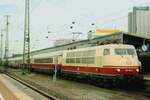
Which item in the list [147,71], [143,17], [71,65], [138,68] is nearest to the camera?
[138,68]

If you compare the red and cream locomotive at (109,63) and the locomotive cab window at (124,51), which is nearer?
the red and cream locomotive at (109,63)

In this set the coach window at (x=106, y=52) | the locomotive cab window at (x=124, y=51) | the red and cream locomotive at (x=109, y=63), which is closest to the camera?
the red and cream locomotive at (x=109, y=63)

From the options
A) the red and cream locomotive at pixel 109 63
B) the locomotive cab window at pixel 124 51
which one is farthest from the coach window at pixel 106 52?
the locomotive cab window at pixel 124 51

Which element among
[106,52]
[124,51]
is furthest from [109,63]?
[124,51]

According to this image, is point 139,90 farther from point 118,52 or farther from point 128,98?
point 128,98

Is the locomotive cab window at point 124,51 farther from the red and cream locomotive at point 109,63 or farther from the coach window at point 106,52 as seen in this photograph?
the coach window at point 106,52

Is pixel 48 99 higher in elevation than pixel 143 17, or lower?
lower

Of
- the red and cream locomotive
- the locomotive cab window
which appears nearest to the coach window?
the red and cream locomotive

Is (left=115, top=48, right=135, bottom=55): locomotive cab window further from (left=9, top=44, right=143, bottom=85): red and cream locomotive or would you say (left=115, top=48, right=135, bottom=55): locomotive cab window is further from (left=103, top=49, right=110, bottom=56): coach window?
Result: (left=103, top=49, right=110, bottom=56): coach window

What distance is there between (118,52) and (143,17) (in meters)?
44.3

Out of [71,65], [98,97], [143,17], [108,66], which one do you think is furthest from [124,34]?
[143,17]

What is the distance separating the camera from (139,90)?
1110 inches

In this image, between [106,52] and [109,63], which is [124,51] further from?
[109,63]

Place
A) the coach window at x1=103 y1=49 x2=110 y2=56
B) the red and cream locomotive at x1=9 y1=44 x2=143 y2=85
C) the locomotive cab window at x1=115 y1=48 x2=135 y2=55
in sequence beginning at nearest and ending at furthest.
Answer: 1. the red and cream locomotive at x1=9 y1=44 x2=143 y2=85
2. the locomotive cab window at x1=115 y1=48 x2=135 y2=55
3. the coach window at x1=103 y1=49 x2=110 y2=56
